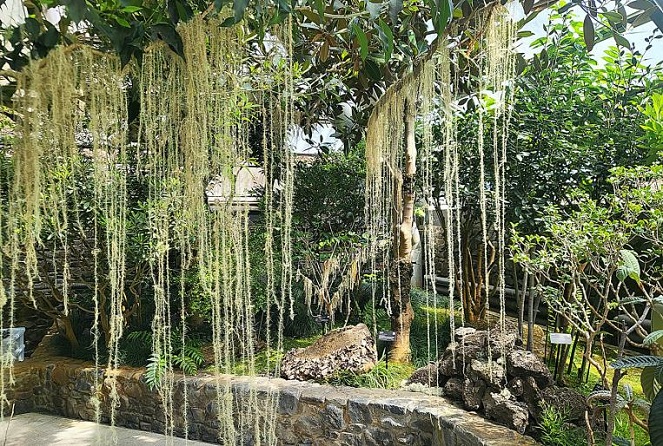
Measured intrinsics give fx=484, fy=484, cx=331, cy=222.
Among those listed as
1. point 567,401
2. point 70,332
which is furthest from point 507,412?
point 70,332

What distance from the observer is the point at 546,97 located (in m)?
2.75

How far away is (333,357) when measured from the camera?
9.52 ft

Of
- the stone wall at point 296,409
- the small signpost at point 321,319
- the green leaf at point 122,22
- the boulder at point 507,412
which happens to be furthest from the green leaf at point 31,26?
the small signpost at point 321,319

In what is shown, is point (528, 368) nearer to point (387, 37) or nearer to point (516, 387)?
point (516, 387)

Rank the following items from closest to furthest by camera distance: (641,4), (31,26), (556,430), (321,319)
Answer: (31,26)
(641,4)
(556,430)
(321,319)

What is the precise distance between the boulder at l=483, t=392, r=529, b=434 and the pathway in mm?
1650

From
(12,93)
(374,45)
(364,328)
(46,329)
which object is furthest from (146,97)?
(46,329)

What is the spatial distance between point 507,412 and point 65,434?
8.59ft

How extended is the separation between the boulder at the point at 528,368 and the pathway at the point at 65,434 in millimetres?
1779

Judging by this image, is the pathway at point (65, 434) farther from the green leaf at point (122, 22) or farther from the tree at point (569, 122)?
the green leaf at point (122, 22)

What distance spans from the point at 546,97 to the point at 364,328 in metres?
1.79

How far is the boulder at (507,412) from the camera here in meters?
2.06

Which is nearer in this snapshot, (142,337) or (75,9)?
(75,9)

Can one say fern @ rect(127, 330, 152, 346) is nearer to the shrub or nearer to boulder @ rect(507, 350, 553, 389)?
boulder @ rect(507, 350, 553, 389)
